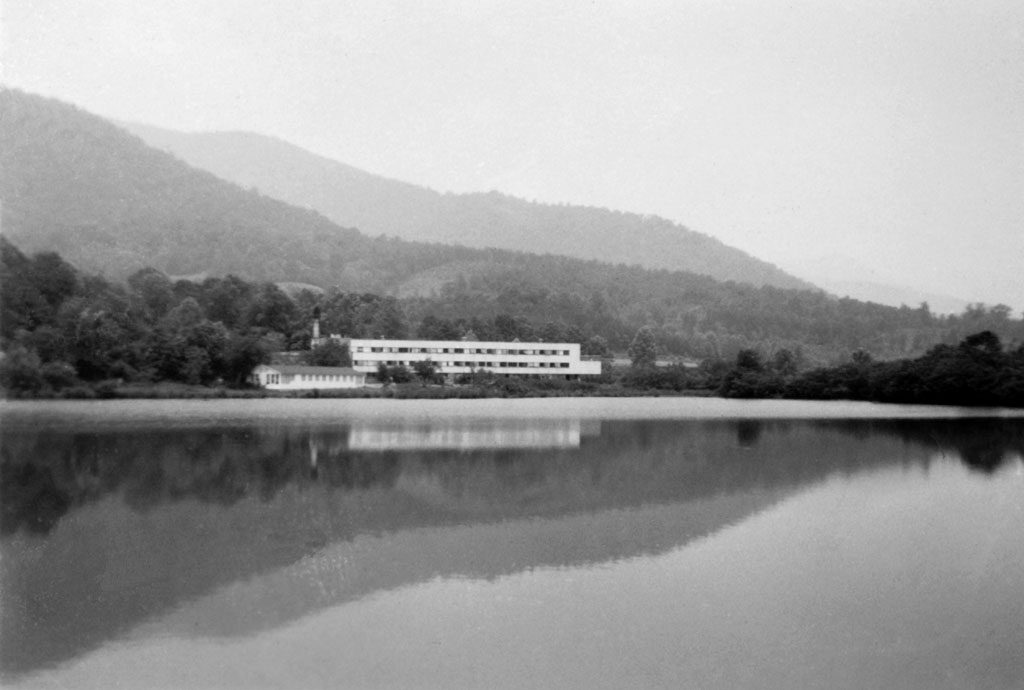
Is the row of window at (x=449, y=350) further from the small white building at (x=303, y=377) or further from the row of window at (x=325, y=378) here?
the row of window at (x=325, y=378)

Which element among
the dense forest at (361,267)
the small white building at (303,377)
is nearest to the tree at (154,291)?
the dense forest at (361,267)

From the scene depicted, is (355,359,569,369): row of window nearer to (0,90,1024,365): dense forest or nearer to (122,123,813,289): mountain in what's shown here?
(0,90,1024,365): dense forest

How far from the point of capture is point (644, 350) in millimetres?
47875

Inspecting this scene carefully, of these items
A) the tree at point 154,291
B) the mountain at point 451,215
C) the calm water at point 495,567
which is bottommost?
the calm water at point 495,567

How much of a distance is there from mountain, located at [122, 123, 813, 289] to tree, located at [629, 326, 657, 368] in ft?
184

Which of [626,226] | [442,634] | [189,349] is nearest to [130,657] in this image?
[442,634]

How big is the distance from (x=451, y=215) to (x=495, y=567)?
118 meters

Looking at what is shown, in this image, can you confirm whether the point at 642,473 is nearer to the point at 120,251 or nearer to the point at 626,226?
the point at 120,251

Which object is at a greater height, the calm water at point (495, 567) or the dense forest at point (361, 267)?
the dense forest at point (361, 267)

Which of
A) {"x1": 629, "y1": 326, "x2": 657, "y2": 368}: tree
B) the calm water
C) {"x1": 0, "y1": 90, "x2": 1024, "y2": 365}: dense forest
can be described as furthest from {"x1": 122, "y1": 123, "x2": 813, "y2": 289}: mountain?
the calm water

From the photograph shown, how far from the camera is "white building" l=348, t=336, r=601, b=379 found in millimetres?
38656

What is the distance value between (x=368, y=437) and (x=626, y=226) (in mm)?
105516

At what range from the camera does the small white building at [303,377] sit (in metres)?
30.2

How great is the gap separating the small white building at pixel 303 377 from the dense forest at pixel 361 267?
12.2 m
